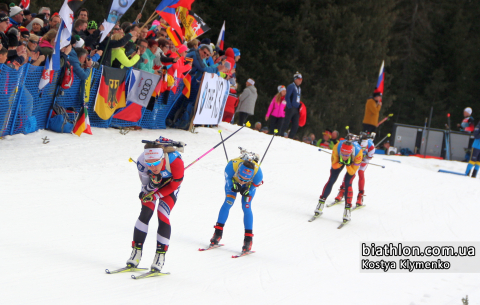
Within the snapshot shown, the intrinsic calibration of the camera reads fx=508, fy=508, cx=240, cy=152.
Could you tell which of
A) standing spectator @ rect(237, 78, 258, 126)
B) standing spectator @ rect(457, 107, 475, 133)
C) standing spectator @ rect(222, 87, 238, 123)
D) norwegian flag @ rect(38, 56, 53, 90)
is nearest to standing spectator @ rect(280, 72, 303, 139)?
standing spectator @ rect(237, 78, 258, 126)

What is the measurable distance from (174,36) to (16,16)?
4478mm

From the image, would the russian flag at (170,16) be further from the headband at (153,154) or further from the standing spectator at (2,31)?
the headband at (153,154)

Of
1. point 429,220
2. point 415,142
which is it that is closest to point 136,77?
point 429,220

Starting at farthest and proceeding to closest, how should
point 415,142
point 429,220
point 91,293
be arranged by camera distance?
point 415,142 → point 429,220 → point 91,293

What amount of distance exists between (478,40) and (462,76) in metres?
2.56

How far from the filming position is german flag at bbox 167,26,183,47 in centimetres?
1369

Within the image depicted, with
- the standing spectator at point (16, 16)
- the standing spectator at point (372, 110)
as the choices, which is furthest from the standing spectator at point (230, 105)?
the standing spectator at point (16, 16)

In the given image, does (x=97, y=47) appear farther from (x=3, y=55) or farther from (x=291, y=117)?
(x=291, y=117)

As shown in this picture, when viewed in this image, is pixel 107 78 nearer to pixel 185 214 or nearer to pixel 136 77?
pixel 136 77

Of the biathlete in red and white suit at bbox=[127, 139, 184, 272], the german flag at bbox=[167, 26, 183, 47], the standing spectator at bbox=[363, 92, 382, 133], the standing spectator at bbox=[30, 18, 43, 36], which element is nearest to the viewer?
the biathlete in red and white suit at bbox=[127, 139, 184, 272]

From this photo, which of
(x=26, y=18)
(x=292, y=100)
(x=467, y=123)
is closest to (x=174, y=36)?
(x=26, y=18)

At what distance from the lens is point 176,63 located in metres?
13.3

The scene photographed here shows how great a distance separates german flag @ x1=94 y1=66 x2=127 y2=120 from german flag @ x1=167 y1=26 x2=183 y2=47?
213 cm

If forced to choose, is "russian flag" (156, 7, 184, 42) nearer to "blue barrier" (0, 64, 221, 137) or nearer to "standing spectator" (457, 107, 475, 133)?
"blue barrier" (0, 64, 221, 137)
